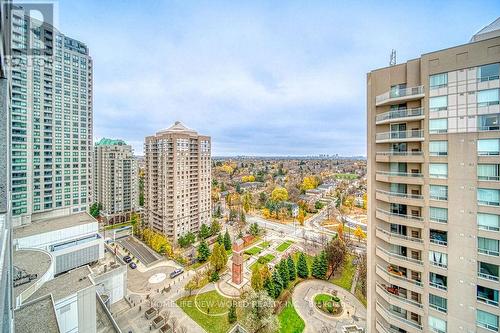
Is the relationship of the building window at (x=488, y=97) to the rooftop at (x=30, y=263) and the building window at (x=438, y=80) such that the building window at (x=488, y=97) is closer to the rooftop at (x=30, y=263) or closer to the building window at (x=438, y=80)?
the building window at (x=438, y=80)

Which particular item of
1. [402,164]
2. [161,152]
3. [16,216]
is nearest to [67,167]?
[16,216]

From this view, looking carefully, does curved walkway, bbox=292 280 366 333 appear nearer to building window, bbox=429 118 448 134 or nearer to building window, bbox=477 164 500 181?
building window, bbox=477 164 500 181

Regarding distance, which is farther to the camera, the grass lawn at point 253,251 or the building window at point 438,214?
the grass lawn at point 253,251

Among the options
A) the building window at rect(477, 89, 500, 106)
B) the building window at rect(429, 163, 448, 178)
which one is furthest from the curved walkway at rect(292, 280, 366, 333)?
the building window at rect(477, 89, 500, 106)

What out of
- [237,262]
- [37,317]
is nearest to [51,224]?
[37,317]

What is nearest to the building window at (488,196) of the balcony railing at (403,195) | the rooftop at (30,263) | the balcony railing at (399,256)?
the balcony railing at (403,195)

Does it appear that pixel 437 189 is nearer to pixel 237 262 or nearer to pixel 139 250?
pixel 237 262
